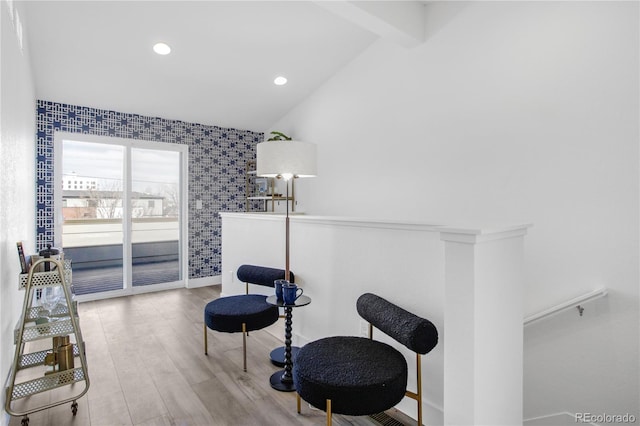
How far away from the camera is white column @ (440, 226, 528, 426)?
1.41 metres

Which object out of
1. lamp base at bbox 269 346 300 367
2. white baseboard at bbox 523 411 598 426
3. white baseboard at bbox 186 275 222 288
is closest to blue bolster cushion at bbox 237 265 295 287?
lamp base at bbox 269 346 300 367

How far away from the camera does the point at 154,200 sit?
4.92 m

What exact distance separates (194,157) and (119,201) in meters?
1.16

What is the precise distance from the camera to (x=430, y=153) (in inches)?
133

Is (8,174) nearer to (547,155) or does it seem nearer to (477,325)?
(477,325)

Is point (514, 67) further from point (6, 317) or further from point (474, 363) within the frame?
point (6, 317)

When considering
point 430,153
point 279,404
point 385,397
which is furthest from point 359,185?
point 385,397

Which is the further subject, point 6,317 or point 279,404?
point 279,404

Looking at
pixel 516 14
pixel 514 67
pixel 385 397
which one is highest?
pixel 516 14

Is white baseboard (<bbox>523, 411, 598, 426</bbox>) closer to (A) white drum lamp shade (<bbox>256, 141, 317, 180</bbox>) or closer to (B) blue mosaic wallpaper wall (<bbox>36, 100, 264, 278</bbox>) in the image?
(A) white drum lamp shade (<bbox>256, 141, 317, 180</bbox>)

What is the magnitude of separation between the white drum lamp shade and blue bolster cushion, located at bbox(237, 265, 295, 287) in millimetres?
835

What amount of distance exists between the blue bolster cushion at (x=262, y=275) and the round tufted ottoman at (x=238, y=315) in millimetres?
213

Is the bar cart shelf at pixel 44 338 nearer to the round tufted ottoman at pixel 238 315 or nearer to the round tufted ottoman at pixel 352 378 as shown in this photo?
the round tufted ottoman at pixel 238 315

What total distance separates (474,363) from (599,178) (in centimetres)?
169
